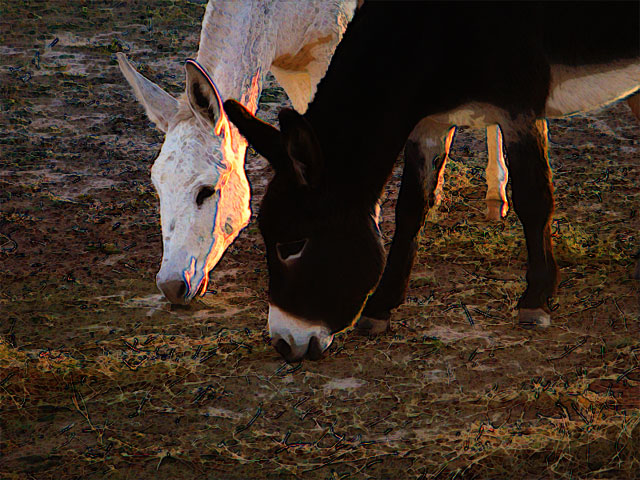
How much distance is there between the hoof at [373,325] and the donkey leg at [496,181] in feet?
6.39

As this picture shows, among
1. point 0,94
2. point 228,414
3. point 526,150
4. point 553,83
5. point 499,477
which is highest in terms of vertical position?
point 553,83

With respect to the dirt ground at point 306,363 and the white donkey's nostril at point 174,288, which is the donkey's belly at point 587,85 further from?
the white donkey's nostril at point 174,288

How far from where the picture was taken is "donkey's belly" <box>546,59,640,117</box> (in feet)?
12.5

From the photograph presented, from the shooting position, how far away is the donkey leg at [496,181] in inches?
224

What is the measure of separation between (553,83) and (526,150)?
38 centimetres

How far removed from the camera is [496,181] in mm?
5699

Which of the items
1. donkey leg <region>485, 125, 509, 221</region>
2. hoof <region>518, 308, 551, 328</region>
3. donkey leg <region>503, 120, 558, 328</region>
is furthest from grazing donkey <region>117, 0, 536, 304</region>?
donkey leg <region>485, 125, 509, 221</region>

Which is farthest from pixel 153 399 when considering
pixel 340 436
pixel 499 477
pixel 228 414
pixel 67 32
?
pixel 67 32

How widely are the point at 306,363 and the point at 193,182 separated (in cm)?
111

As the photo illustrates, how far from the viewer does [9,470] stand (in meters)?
3.02

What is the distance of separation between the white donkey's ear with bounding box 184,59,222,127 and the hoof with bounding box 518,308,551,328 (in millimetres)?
2008

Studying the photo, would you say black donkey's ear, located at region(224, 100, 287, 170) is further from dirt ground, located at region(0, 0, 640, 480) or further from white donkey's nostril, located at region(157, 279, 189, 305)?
dirt ground, located at region(0, 0, 640, 480)

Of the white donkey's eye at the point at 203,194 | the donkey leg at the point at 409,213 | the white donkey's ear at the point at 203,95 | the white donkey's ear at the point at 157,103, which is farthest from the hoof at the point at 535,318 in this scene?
the white donkey's ear at the point at 157,103

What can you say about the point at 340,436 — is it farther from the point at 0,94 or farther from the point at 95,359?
the point at 0,94
